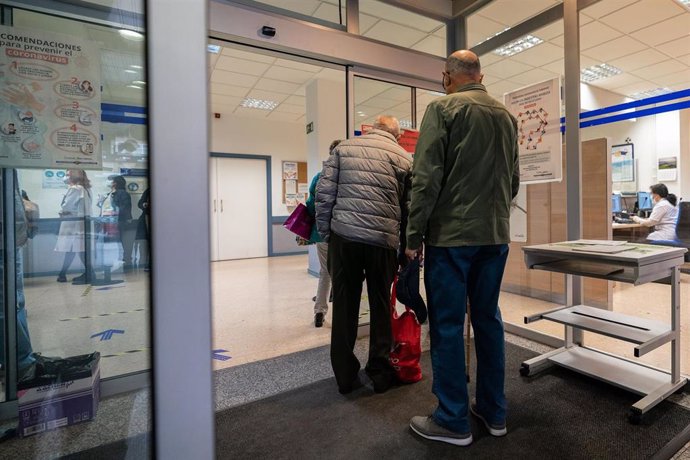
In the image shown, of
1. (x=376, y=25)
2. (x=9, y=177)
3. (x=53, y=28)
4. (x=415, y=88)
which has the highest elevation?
(x=376, y=25)

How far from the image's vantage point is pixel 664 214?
4.43 metres

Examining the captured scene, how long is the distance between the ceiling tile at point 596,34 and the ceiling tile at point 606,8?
0.63 ft

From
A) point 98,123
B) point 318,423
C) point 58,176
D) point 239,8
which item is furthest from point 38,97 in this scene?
point 318,423

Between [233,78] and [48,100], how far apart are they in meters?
4.03

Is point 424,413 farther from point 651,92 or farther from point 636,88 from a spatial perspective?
point 651,92

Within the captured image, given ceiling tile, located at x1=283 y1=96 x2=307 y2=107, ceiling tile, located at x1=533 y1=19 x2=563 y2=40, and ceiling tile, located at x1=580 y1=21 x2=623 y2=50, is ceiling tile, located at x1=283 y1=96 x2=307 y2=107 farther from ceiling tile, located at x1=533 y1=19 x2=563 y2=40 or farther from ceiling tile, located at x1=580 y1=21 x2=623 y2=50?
ceiling tile, located at x1=580 y1=21 x2=623 y2=50

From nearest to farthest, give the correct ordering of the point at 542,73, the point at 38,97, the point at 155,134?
the point at 155,134, the point at 38,97, the point at 542,73

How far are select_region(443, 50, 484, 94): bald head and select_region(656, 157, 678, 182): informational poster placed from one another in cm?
607

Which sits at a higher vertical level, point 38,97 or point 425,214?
point 38,97

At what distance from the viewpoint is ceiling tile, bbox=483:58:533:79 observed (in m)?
5.11

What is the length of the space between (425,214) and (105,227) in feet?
4.51

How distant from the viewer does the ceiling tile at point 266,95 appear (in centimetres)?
594

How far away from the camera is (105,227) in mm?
1584

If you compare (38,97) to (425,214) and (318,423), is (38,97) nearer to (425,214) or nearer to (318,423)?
(425,214)
